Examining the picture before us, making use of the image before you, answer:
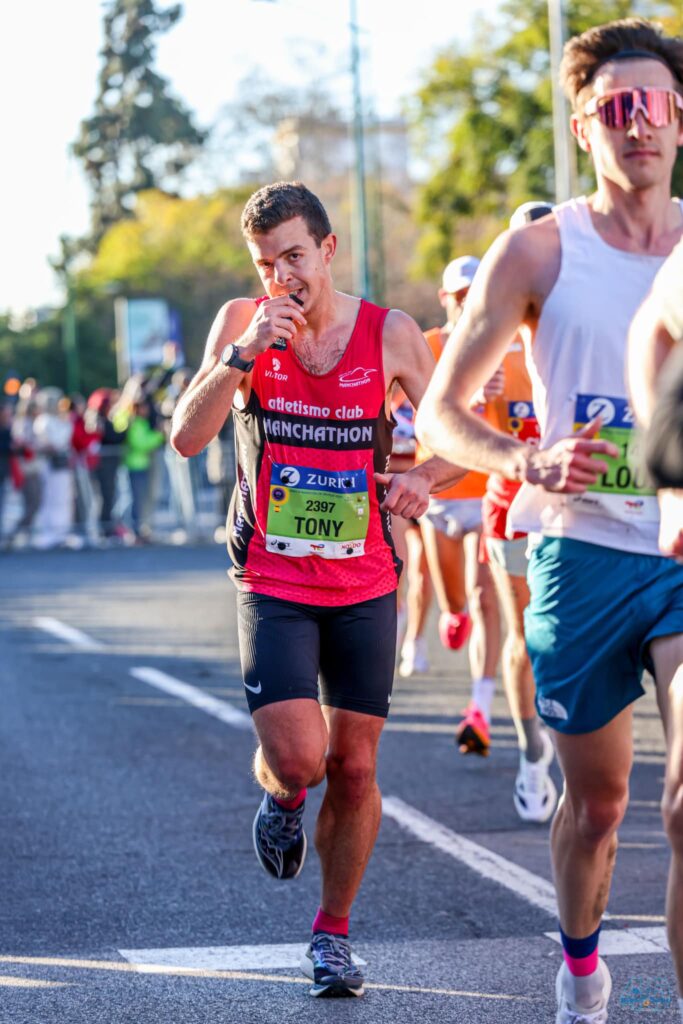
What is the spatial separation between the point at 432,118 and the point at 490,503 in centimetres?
3568

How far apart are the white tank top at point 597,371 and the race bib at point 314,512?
1.02 meters

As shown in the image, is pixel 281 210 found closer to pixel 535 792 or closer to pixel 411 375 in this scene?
pixel 411 375

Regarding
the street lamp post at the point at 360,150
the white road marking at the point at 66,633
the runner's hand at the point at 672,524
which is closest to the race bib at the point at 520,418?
the runner's hand at the point at 672,524

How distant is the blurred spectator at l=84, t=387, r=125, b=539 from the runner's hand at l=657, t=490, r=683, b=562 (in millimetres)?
21405

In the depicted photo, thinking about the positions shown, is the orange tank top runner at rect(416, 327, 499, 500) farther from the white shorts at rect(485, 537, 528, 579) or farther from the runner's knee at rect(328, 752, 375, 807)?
the runner's knee at rect(328, 752, 375, 807)

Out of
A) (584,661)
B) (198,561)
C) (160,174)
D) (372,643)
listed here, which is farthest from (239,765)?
(160,174)

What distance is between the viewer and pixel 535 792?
7129 millimetres

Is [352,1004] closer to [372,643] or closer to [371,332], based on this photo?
[372,643]

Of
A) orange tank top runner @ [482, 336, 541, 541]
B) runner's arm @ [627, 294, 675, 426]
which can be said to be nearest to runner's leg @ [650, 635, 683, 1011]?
runner's arm @ [627, 294, 675, 426]

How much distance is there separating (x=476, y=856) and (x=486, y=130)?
113ft

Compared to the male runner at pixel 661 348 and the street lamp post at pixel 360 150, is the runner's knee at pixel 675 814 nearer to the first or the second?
the male runner at pixel 661 348

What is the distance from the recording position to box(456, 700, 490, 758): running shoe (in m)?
7.93

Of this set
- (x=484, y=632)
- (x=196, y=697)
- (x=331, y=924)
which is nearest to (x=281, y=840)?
(x=331, y=924)

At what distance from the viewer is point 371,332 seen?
5.02 meters
